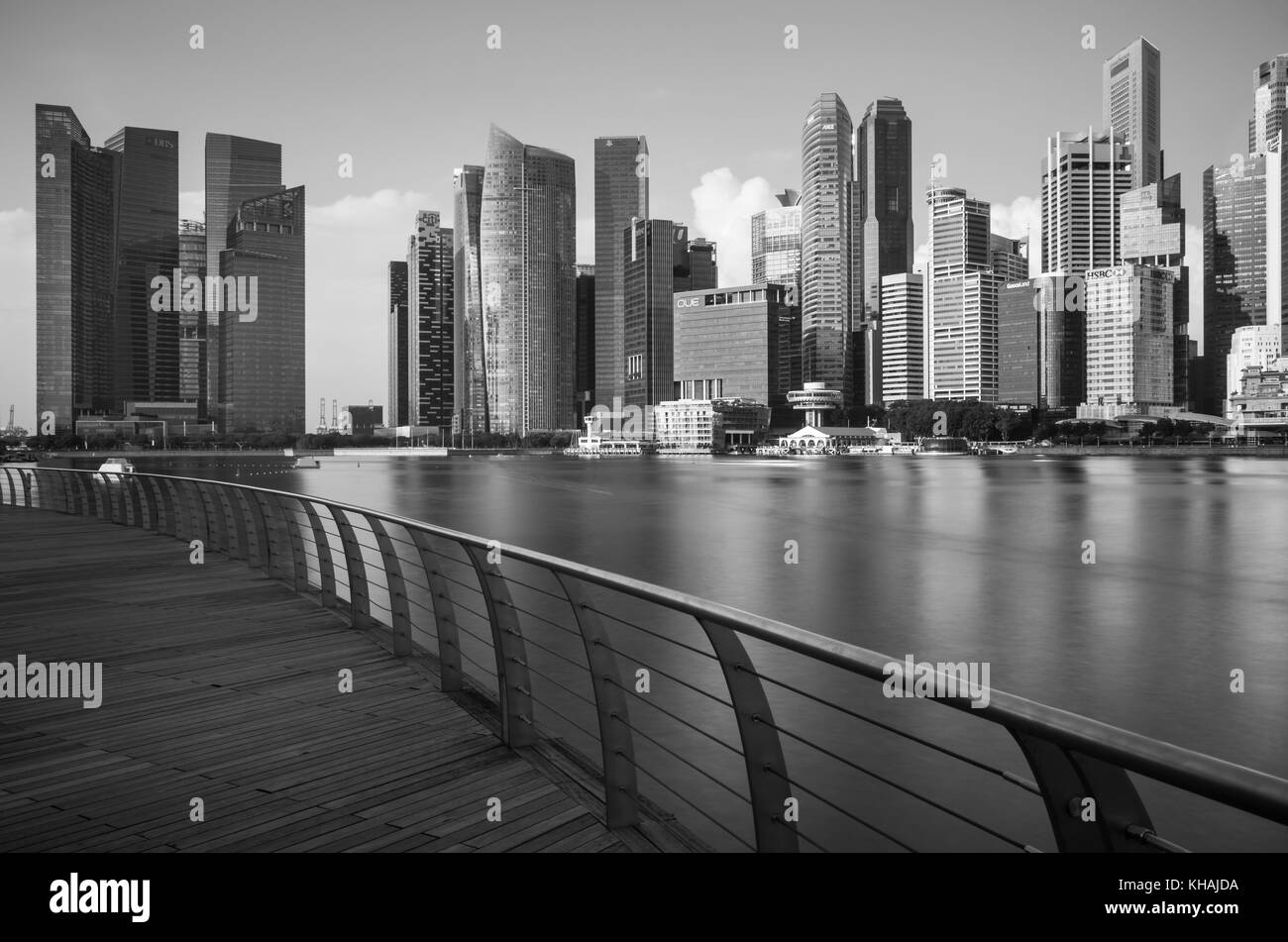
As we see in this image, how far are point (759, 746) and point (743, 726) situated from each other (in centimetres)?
10

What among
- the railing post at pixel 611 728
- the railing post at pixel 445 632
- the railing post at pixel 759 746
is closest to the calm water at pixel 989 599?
the railing post at pixel 445 632

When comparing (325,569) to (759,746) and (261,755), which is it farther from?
(759,746)

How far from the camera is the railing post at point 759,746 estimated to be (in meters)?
3.44

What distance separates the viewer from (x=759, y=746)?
348 centimetres

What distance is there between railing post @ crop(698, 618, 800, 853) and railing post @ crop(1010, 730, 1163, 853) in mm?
1175

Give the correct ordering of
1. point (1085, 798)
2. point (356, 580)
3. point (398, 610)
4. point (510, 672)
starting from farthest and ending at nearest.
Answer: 1. point (356, 580)
2. point (398, 610)
3. point (510, 672)
4. point (1085, 798)

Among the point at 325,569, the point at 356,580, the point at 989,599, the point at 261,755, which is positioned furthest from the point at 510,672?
the point at 989,599

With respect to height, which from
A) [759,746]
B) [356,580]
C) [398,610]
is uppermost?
[759,746]

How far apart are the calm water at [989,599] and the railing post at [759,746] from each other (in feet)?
21.5

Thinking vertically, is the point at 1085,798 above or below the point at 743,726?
above

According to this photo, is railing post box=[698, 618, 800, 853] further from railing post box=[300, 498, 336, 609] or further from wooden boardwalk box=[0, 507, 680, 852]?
railing post box=[300, 498, 336, 609]

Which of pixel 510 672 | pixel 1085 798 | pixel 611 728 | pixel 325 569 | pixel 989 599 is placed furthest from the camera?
pixel 989 599

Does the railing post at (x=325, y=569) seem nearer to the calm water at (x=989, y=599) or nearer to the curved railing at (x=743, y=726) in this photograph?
the curved railing at (x=743, y=726)
